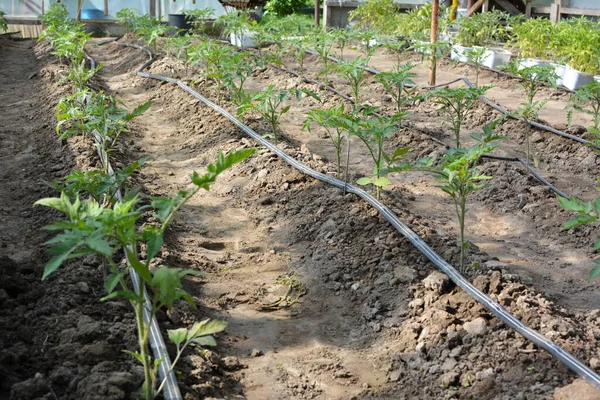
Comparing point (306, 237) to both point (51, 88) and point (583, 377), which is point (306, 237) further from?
point (51, 88)

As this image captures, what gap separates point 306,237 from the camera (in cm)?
484

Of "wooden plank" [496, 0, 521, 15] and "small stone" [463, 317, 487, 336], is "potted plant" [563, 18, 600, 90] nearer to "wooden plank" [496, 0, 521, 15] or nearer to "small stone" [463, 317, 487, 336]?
"wooden plank" [496, 0, 521, 15]

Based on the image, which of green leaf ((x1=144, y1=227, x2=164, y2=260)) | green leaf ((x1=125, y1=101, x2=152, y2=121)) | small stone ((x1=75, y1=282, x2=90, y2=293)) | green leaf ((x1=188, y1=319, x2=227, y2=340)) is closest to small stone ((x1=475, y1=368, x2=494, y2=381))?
green leaf ((x1=188, y1=319, x2=227, y2=340))

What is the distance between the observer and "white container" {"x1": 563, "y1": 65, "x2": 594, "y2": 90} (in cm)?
932

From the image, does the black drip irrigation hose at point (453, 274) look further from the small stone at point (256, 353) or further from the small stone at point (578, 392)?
the small stone at point (256, 353)

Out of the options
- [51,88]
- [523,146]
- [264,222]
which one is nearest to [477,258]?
[264,222]

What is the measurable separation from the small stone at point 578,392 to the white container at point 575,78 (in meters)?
7.20

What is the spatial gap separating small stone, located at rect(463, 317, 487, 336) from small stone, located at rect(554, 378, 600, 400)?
52 cm

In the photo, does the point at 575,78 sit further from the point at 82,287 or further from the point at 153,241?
the point at 153,241

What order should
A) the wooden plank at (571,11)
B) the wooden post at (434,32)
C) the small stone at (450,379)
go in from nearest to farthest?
the small stone at (450,379)
the wooden post at (434,32)
the wooden plank at (571,11)

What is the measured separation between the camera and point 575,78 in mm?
9406

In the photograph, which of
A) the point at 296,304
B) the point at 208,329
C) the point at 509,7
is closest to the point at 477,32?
the point at 509,7

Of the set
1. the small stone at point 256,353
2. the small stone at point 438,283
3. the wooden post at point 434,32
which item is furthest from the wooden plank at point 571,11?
the small stone at point 256,353

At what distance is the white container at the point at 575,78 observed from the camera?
30.6ft
